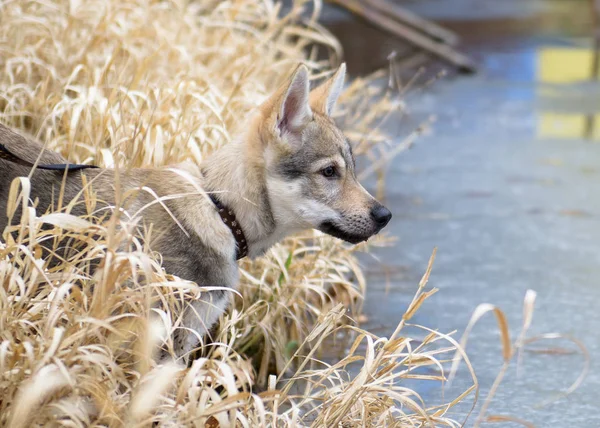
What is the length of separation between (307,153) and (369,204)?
333mm

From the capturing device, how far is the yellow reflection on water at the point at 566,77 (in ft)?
31.2

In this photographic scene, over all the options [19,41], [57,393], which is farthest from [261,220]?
[19,41]

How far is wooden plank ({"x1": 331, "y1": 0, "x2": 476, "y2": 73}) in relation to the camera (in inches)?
412

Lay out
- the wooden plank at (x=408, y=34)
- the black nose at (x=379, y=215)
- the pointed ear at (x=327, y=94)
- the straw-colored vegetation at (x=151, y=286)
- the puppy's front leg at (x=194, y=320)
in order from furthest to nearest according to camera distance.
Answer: the wooden plank at (x=408, y=34), the pointed ear at (x=327, y=94), the black nose at (x=379, y=215), the puppy's front leg at (x=194, y=320), the straw-colored vegetation at (x=151, y=286)

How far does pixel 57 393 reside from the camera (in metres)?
2.97

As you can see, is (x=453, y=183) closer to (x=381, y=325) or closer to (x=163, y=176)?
(x=381, y=325)

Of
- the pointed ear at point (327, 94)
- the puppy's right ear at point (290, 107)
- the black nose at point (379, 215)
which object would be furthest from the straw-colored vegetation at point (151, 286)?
the pointed ear at point (327, 94)

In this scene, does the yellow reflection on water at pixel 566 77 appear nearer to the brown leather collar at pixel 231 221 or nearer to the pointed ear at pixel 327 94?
the pointed ear at pixel 327 94

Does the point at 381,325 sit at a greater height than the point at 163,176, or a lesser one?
lesser

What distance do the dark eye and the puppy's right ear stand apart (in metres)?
0.21

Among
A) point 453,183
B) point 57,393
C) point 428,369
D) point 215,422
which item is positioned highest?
point 57,393

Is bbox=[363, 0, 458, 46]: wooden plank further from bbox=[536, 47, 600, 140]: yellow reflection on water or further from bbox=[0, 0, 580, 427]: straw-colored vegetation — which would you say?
bbox=[0, 0, 580, 427]: straw-colored vegetation

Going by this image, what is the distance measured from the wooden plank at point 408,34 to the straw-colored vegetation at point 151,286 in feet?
7.54

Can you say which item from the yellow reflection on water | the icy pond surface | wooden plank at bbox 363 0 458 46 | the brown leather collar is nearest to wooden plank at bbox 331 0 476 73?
wooden plank at bbox 363 0 458 46
